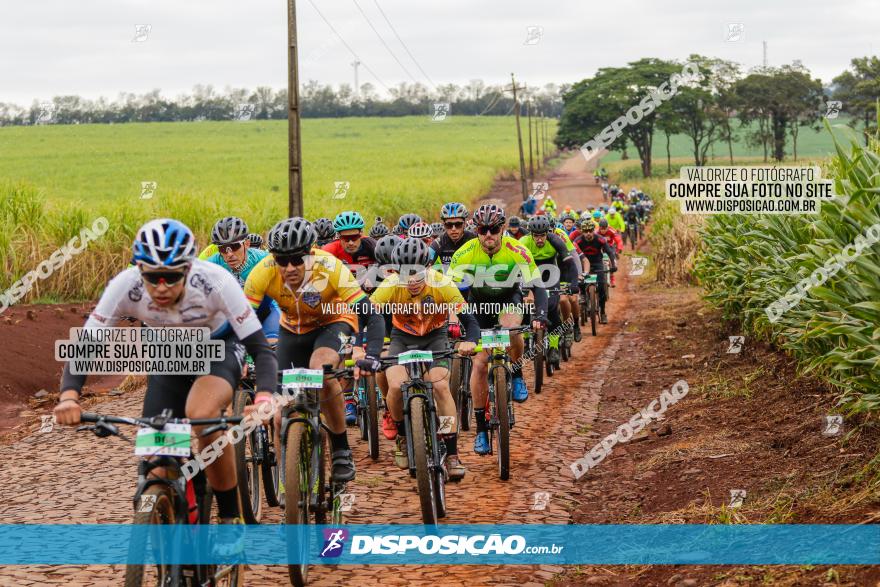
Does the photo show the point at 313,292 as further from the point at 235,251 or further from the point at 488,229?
the point at 488,229

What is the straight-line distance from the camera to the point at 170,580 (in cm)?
511

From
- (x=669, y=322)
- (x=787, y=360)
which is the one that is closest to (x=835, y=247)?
(x=787, y=360)

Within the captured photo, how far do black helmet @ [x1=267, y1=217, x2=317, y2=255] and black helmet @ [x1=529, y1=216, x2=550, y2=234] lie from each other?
7943mm

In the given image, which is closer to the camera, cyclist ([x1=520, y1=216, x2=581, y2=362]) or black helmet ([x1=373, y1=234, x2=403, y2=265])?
black helmet ([x1=373, y1=234, x2=403, y2=265])

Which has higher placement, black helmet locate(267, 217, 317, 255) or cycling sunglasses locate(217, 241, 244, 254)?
black helmet locate(267, 217, 317, 255)

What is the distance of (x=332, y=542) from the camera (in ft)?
23.6

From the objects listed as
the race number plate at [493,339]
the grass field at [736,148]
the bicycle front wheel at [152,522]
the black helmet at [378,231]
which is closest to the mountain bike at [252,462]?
the race number plate at [493,339]

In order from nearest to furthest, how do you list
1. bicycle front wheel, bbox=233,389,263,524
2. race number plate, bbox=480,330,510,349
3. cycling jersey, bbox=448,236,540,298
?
bicycle front wheel, bbox=233,389,263,524
race number plate, bbox=480,330,510,349
cycling jersey, bbox=448,236,540,298

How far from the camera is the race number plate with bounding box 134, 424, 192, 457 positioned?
16.5 feet

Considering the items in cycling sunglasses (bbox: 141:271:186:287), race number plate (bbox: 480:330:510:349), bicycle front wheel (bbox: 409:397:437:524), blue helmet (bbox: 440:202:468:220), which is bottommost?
bicycle front wheel (bbox: 409:397:437:524)

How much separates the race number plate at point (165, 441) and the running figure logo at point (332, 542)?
2.24 meters

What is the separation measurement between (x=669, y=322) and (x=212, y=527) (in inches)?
606

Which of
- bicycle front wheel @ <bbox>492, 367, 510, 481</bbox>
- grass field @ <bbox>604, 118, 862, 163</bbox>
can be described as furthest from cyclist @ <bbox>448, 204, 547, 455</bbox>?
grass field @ <bbox>604, 118, 862, 163</bbox>

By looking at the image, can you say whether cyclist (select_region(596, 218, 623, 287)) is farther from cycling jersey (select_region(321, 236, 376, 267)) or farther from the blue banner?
the blue banner
